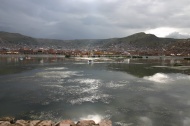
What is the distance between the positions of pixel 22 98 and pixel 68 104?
6803 millimetres

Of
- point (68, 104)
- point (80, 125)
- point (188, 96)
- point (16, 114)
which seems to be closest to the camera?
point (80, 125)

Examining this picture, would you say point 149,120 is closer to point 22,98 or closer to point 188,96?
point 188,96

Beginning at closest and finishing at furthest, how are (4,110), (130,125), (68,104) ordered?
(130,125)
(4,110)
(68,104)

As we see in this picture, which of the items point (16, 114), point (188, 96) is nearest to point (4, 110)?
point (16, 114)

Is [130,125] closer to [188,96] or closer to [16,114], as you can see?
[16,114]

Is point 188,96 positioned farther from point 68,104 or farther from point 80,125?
point 80,125

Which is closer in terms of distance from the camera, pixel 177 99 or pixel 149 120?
pixel 149 120

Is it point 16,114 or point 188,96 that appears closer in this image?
point 16,114

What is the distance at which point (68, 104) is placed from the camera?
23.9 metres

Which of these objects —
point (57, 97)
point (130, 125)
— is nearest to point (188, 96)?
point (130, 125)

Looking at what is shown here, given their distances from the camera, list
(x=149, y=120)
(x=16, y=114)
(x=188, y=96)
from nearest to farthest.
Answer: (x=149, y=120) → (x=16, y=114) → (x=188, y=96)

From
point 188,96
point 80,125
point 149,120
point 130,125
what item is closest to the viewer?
point 80,125

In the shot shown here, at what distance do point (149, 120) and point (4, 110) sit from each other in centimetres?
1446

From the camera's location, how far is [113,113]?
20750 millimetres
